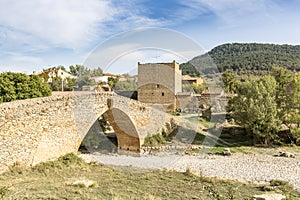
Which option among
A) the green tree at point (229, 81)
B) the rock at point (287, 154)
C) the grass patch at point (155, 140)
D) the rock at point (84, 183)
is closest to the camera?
the rock at point (84, 183)

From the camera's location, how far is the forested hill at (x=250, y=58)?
160 ft

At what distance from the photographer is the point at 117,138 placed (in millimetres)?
15359

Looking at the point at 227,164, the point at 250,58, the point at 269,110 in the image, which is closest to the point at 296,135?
the point at 269,110

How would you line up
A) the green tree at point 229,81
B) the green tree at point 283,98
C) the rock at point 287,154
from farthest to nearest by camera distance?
the green tree at point 229,81
the green tree at point 283,98
the rock at point 287,154

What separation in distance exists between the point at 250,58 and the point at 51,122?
5309 cm

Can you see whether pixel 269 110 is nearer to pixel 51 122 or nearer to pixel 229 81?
pixel 51 122

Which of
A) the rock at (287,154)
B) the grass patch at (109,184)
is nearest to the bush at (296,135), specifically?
the rock at (287,154)

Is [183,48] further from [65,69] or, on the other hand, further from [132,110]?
[65,69]

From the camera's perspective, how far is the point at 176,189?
754 centimetres

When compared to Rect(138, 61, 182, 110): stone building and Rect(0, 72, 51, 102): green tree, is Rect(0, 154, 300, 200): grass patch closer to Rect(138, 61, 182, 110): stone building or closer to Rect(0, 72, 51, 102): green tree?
Rect(0, 72, 51, 102): green tree

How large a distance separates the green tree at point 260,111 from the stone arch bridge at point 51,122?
7284 millimetres

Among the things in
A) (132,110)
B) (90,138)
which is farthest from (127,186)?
(90,138)

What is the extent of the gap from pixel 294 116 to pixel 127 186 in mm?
13148

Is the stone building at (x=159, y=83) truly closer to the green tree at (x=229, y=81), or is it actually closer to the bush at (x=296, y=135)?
the green tree at (x=229, y=81)
